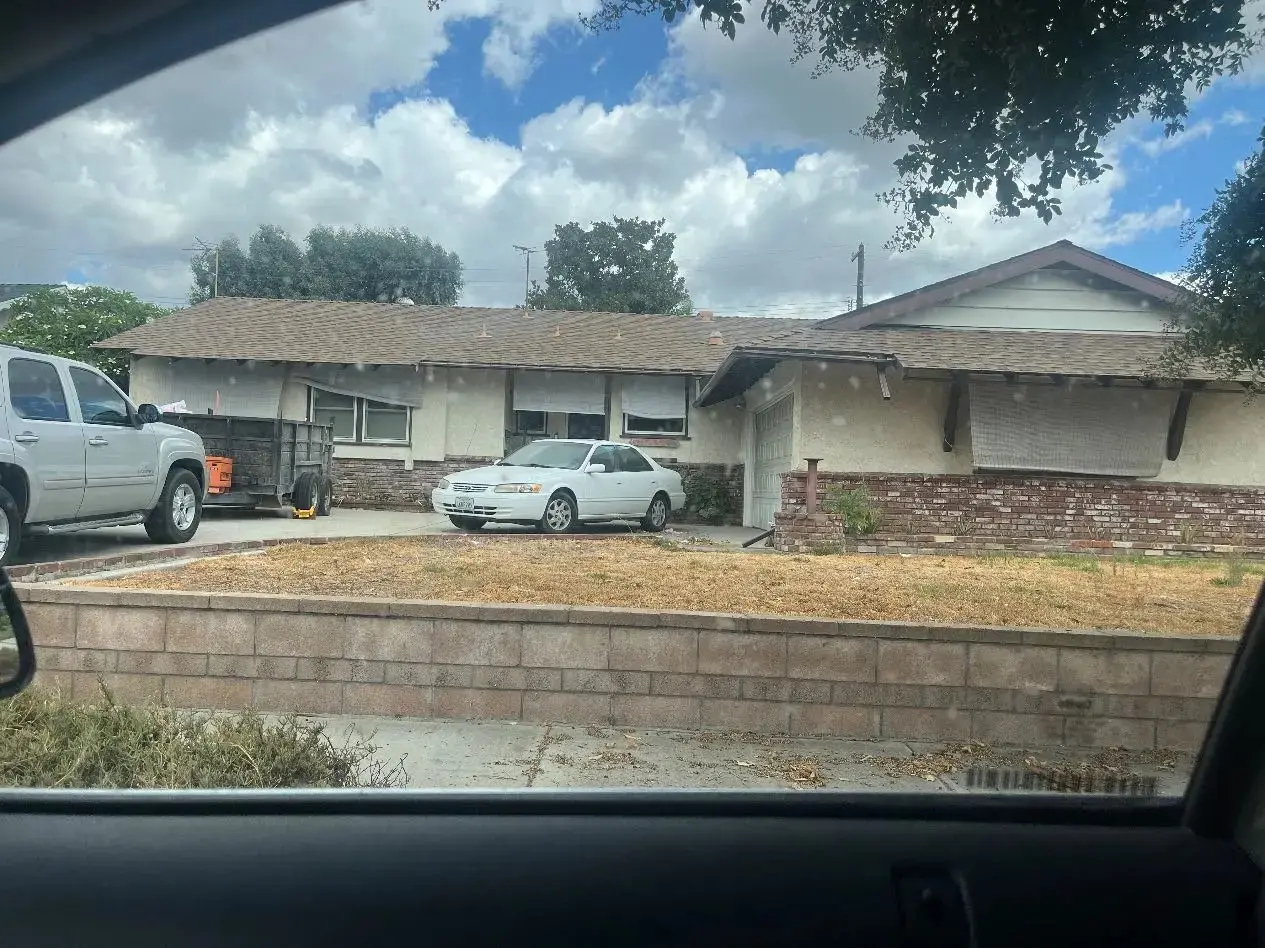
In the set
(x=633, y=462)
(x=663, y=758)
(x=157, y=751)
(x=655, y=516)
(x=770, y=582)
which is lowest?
(x=663, y=758)

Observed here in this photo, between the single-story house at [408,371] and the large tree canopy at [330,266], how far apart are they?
0.23 metres

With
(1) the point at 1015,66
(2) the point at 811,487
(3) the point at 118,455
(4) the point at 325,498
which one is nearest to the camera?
(1) the point at 1015,66

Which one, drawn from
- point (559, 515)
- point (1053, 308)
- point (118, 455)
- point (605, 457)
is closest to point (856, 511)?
point (605, 457)

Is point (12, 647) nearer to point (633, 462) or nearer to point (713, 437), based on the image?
point (633, 462)

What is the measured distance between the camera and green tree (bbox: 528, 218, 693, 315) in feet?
12.8

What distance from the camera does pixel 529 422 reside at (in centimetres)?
903

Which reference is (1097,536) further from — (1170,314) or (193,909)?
(193,909)

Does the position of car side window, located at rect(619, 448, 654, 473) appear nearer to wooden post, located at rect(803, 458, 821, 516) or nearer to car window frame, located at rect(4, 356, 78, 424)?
wooden post, located at rect(803, 458, 821, 516)

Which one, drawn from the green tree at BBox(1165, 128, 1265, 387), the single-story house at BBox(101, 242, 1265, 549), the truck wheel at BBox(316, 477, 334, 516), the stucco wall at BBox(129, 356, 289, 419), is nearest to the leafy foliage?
the green tree at BBox(1165, 128, 1265, 387)

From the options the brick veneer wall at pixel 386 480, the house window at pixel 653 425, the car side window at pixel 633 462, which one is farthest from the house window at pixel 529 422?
the car side window at pixel 633 462

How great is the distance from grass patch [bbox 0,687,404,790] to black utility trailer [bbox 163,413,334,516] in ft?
7.95

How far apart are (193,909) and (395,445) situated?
201 inches

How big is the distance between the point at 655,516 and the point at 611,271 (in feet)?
30.1

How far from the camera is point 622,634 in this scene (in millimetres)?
5098
